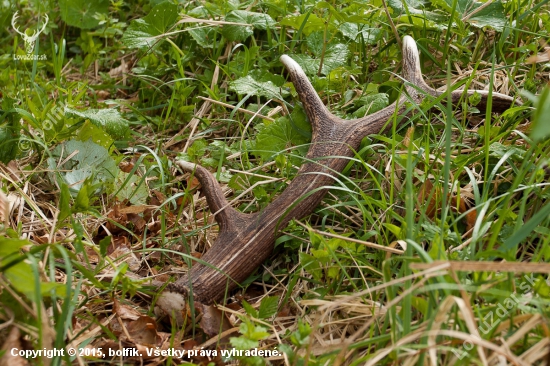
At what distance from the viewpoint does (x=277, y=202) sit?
1946 millimetres

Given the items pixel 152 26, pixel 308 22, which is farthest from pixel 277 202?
pixel 152 26

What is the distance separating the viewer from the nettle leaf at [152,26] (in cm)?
279

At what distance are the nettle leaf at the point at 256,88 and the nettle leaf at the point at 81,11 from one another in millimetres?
1310

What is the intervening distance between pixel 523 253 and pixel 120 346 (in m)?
1.24

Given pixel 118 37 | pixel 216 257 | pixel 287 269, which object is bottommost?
pixel 287 269

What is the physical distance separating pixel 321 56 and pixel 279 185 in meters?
0.74

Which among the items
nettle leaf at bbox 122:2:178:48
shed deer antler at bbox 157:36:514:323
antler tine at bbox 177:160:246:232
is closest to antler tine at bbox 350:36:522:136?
shed deer antler at bbox 157:36:514:323

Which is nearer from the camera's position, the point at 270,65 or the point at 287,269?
the point at 287,269

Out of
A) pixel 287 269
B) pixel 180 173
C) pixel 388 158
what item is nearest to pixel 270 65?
pixel 180 173

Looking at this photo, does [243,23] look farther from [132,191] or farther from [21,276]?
[21,276]

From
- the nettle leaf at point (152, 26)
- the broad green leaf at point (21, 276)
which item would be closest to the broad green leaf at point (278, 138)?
the nettle leaf at point (152, 26)

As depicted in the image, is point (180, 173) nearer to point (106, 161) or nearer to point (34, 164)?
point (106, 161)

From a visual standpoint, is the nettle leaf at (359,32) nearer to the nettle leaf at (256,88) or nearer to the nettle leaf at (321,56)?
the nettle leaf at (321,56)

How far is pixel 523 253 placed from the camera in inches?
68.4
